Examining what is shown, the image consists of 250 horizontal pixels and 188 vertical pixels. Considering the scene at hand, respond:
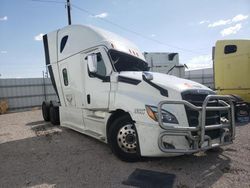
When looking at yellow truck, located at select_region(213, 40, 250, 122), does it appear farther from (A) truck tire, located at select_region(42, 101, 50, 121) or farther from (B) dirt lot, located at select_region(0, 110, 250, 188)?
(A) truck tire, located at select_region(42, 101, 50, 121)

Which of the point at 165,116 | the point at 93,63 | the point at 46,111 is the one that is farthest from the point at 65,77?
the point at 165,116

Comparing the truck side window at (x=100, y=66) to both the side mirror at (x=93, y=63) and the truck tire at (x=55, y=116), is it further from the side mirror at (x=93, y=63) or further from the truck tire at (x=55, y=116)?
the truck tire at (x=55, y=116)

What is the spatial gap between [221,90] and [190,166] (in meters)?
7.24

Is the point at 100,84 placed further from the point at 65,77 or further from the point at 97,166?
the point at 65,77

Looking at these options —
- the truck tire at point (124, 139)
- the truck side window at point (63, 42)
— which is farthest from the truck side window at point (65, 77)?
the truck tire at point (124, 139)

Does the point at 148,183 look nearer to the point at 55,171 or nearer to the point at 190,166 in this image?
the point at 190,166

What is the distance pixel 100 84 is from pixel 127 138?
154 centimetres

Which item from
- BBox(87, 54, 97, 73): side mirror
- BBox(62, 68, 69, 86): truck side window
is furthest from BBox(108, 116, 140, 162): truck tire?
BBox(62, 68, 69, 86): truck side window

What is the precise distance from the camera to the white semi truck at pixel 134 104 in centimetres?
436

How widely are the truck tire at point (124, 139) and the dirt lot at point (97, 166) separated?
0.58 feet

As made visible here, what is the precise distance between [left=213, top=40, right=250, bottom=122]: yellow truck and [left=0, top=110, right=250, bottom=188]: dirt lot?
14.0 feet

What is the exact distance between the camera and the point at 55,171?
4684 mm

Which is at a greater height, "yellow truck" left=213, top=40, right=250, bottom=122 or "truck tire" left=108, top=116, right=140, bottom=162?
"yellow truck" left=213, top=40, right=250, bottom=122

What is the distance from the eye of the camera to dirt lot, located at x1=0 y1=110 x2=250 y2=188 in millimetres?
4121
